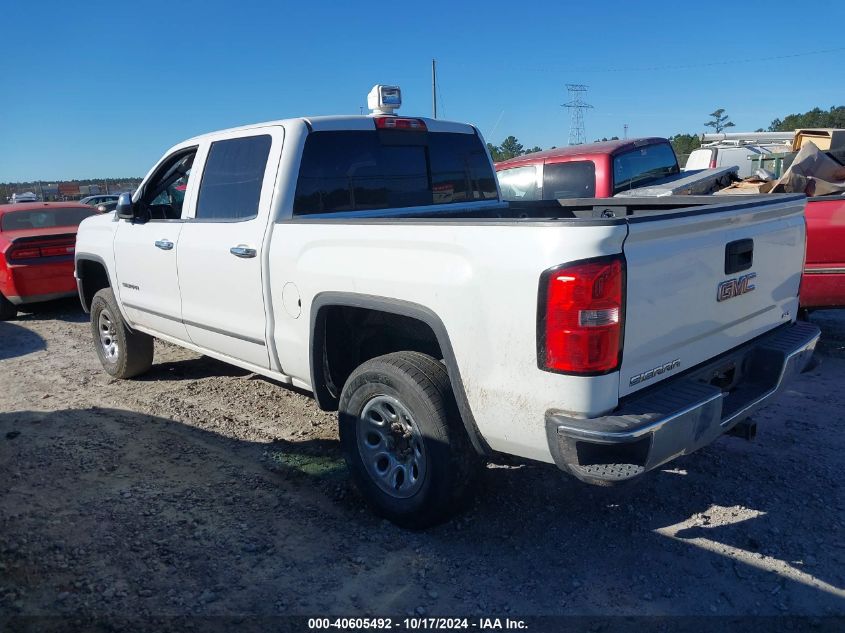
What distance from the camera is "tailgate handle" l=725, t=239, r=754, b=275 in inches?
119

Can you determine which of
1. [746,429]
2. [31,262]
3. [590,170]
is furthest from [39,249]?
[746,429]

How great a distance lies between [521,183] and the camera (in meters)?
8.62

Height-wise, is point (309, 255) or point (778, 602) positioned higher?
point (309, 255)

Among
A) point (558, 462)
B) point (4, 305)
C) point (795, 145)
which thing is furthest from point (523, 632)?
point (795, 145)

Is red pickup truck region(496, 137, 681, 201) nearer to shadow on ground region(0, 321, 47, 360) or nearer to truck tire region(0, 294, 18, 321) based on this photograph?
shadow on ground region(0, 321, 47, 360)

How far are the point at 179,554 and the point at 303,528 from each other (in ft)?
1.97

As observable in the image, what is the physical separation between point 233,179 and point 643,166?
5.71 meters

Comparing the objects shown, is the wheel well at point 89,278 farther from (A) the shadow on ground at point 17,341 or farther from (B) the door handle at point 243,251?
(B) the door handle at point 243,251

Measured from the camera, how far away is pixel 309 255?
3520 mm

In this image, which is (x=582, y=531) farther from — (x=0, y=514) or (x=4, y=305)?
(x=4, y=305)

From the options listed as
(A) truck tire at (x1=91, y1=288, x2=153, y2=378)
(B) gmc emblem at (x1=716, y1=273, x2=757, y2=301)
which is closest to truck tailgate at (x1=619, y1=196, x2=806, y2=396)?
(B) gmc emblem at (x1=716, y1=273, x2=757, y2=301)

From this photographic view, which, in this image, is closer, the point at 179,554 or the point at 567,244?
A: the point at 567,244

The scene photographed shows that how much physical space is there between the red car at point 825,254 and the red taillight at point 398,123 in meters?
3.46

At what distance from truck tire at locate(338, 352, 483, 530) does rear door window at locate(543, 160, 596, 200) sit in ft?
16.1
